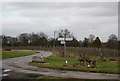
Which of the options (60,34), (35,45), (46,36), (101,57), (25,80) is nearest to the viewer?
(25,80)

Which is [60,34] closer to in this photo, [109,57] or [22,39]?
[22,39]

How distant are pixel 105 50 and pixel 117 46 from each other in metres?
1.88

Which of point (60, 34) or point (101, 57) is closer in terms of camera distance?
point (101, 57)

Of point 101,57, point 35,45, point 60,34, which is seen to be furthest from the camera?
point 35,45

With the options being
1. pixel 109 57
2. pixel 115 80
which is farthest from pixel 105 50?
pixel 115 80

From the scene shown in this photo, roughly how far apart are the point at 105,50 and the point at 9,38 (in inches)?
2574

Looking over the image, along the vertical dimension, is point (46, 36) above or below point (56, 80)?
above

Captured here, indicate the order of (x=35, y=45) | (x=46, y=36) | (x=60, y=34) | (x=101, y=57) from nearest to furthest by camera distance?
(x=101, y=57) < (x=60, y=34) < (x=35, y=45) < (x=46, y=36)

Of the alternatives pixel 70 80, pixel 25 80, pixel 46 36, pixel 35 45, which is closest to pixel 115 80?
pixel 70 80

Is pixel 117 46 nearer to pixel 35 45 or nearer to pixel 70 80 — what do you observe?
pixel 70 80

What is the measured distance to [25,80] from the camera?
11.0m

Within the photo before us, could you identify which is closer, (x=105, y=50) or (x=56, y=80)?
(x=56, y=80)

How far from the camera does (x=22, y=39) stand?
86688 millimetres

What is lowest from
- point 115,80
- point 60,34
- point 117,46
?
point 115,80
